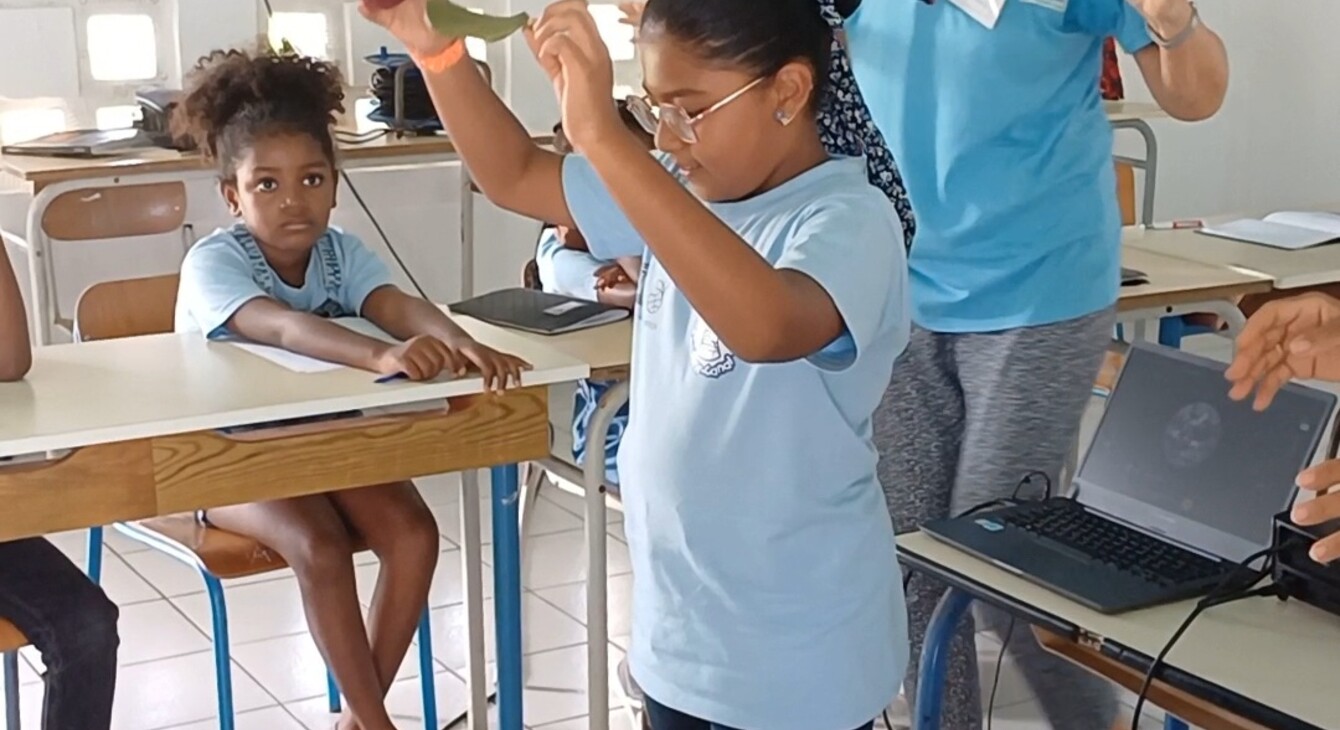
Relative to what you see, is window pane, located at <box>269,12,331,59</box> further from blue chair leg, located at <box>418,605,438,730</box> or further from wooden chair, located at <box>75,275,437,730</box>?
blue chair leg, located at <box>418,605,438,730</box>

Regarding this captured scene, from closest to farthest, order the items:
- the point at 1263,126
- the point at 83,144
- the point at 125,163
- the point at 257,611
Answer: the point at 257,611, the point at 125,163, the point at 83,144, the point at 1263,126

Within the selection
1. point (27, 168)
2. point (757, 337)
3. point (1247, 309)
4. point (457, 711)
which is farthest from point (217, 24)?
point (757, 337)

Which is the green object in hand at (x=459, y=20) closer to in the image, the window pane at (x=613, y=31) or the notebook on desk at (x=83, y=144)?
the notebook on desk at (x=83, y=144)

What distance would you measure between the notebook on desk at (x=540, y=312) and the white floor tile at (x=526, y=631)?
69 centimetres

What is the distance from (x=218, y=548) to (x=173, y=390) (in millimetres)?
389

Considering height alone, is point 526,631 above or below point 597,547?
below

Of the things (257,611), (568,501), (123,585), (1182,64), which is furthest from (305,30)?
(1182,64)

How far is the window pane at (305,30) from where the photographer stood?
4.63 meters

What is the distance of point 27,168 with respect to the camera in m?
3.87

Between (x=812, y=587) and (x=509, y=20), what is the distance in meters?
0.56

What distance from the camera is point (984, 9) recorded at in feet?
6.99

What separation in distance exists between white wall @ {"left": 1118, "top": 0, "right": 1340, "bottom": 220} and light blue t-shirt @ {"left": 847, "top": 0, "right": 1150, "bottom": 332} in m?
3.38

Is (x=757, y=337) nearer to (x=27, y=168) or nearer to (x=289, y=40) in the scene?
(x=27, y=168)

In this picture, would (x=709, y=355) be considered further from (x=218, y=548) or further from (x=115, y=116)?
(x=115, y=116)
